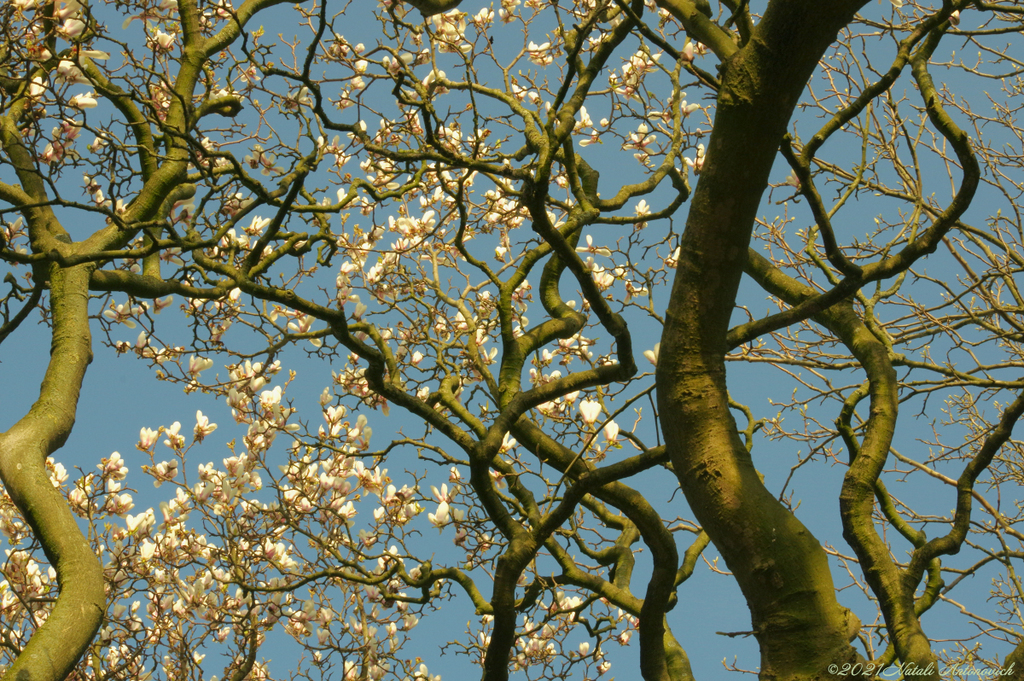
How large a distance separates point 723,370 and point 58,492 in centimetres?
231

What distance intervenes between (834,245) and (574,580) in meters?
1.96

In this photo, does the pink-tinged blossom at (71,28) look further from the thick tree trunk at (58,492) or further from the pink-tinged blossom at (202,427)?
the pink-tinged blossom at (202,427)

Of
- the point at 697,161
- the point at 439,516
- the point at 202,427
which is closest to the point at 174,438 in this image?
the point at 202,427

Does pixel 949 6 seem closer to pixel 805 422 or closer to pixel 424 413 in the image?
pixel 424 413

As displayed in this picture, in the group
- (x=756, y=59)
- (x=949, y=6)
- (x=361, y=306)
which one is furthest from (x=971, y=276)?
(x=361, y=306)

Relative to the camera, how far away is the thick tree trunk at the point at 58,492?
84.1 inches

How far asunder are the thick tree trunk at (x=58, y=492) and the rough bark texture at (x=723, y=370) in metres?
1.90

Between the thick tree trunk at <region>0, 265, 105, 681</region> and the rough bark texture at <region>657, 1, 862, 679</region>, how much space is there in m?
1.90

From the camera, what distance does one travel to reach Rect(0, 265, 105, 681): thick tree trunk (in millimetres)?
2137

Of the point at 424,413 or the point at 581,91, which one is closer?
the point at 424,413

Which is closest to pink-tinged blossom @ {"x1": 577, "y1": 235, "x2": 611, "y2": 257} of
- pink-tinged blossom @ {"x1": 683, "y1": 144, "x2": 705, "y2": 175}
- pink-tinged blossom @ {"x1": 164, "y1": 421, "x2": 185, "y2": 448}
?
pink-tinged blossom @ {"x1": 683, "y1": 144, "x2": 705, "y2": 175}

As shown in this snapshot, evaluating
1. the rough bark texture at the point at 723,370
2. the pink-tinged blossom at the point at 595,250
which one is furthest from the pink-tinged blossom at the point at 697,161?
the rough bark texture at the point at 723,370

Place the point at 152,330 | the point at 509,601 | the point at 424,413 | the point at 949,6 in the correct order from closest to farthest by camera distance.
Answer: the point at 949,6 → the point at 509,601 → the point at 424,413 → the point at 152,330

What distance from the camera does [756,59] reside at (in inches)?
76.3
